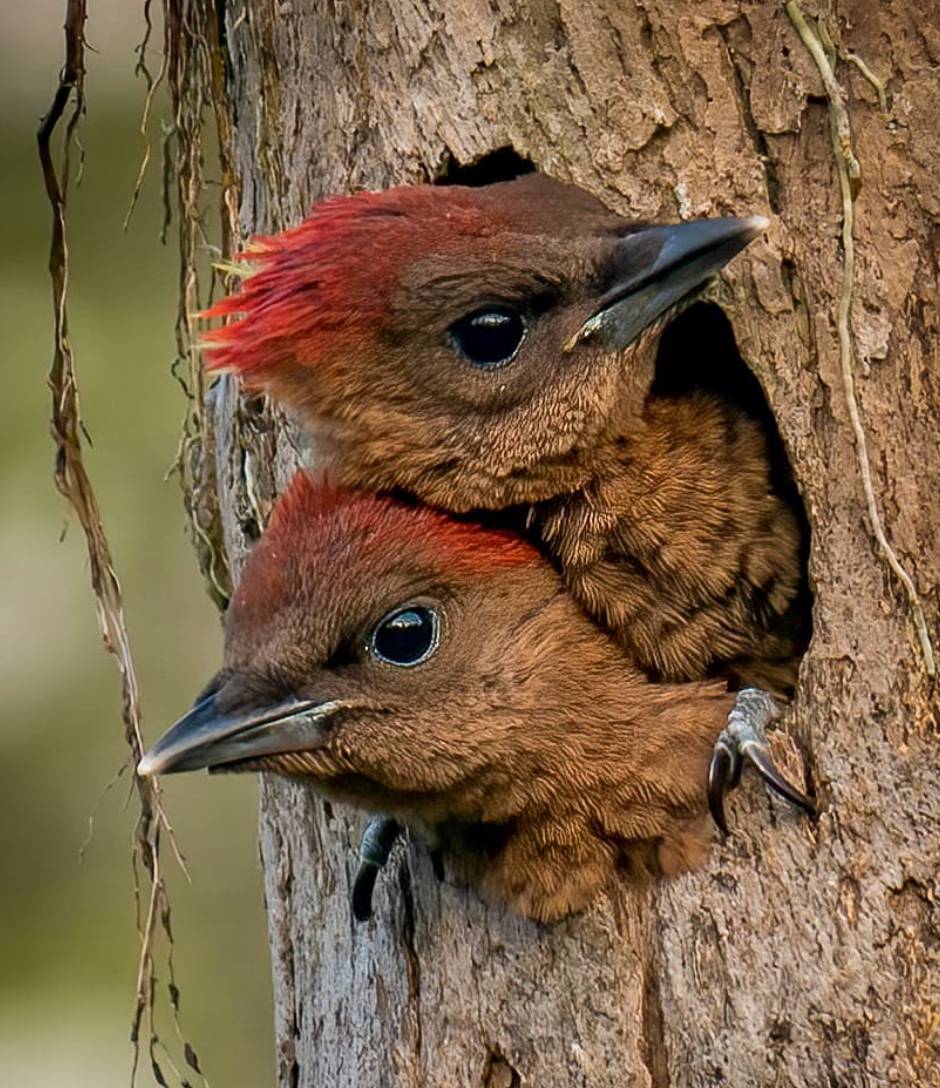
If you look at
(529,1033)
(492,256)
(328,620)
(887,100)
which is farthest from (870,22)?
(529,1033)

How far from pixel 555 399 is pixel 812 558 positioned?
1.61 ft

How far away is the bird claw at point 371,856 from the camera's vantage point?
10.8 feet

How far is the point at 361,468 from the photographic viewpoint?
3104 mm

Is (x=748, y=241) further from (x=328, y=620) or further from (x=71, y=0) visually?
(x=71, y=0)

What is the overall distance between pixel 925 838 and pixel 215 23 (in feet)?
6.85

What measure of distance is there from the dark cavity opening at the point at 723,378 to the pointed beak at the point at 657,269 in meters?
0.17

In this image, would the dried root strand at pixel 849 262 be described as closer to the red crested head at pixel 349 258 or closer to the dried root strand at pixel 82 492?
the red crested head at pixel 349 258

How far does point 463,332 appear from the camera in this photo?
304 centimetres

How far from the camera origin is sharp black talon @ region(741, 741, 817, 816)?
2926 mm

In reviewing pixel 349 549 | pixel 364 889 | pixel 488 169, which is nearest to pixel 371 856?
pixel 364 889

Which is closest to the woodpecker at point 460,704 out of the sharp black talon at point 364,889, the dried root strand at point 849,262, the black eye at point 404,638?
the black eye at point 404,638

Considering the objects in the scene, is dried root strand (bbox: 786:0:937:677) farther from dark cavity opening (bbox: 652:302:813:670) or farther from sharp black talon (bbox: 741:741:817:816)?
sharp black talon (bbox: 741:741:817:816)

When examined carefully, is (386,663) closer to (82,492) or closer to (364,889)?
(364,889)

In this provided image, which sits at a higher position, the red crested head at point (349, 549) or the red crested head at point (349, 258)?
the red crested head at point (349, 258)
